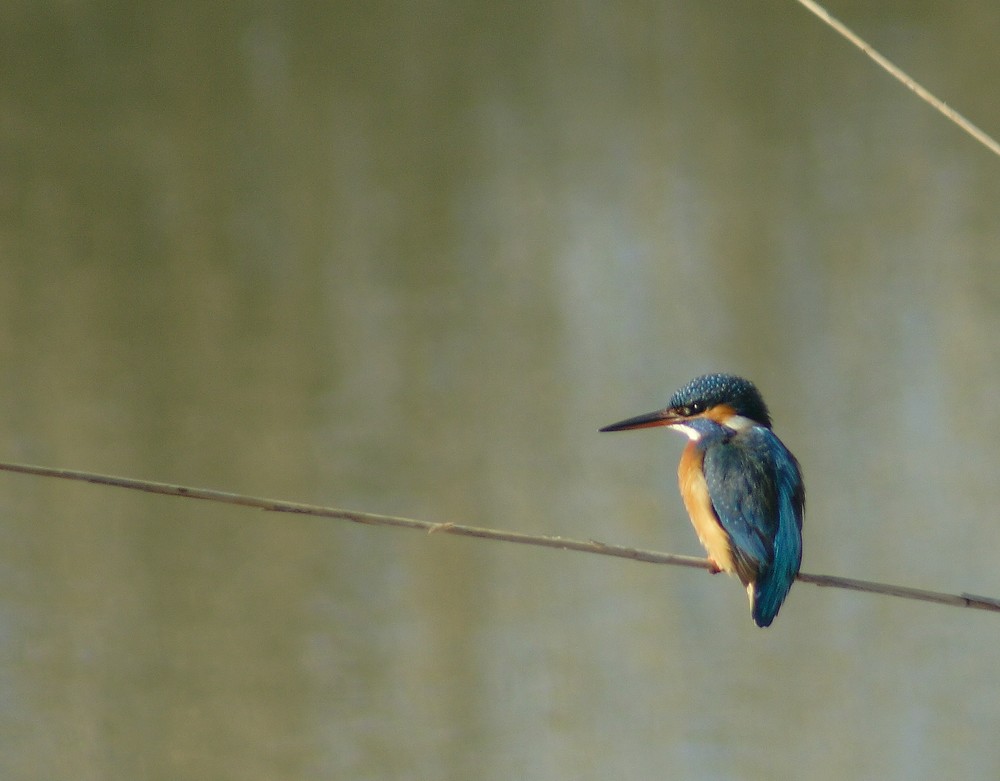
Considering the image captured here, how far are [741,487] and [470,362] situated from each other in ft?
5.55

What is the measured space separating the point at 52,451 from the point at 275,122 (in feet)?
3.96

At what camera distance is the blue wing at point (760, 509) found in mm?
2125

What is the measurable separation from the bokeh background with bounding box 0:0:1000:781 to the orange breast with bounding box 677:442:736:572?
1.17m

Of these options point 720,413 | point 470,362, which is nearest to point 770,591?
point 720,413

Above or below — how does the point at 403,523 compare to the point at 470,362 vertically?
below

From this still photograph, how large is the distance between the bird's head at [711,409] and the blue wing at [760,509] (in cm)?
15

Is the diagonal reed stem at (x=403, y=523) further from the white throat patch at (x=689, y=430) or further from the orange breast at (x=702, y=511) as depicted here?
the white throat patch at (x=689, y=430)

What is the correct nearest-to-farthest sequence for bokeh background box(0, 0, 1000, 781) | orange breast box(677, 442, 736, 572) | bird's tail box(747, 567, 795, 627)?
bird's tail box(747, 567, 795, 627) → orange breast box(677, 442, 736, 572) → bokeh background box(0, 0, 1000, 781)

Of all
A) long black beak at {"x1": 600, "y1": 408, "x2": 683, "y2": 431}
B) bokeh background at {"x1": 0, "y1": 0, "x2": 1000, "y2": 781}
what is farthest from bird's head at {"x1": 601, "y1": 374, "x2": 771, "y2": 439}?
bokeh background at {"x1": 0, "y1": 0, "x2": 1000, "y2": 781}

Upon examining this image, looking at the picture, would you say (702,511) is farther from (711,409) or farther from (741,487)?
(711,409)

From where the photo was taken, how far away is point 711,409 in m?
2.60

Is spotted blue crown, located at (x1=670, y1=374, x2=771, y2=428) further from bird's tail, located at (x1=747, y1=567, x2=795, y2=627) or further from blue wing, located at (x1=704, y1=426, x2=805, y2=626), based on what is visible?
bird's tail, located at (x1=747, y1=567, x2=795, y2=627)

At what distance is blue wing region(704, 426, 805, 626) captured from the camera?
83.7 inches

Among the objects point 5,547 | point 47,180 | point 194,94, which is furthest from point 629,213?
point 5,547
